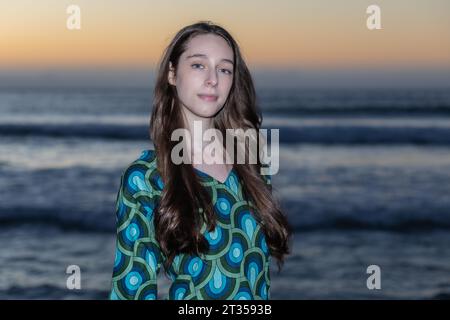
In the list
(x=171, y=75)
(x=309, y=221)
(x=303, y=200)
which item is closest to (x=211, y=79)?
(x=171, y=75)

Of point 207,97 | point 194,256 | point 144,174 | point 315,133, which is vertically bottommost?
point 315,133

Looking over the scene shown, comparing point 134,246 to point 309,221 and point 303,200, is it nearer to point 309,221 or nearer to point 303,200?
point 309,221

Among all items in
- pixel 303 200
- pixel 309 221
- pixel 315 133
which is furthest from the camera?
pixel 315 133

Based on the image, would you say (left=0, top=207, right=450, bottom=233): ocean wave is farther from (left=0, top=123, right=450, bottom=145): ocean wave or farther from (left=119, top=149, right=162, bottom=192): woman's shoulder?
(left=0, top=123, right=450, bottom=145): ocean wave

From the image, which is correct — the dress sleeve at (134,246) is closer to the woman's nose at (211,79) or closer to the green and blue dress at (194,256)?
the green and blue dress at (194,256)

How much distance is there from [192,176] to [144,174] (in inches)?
7.0

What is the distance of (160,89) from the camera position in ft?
8.18

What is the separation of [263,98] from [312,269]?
24816 millimetres

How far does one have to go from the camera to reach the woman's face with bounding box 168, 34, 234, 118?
2389 millimetres

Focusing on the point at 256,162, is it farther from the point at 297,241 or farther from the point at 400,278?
the point at 297,241

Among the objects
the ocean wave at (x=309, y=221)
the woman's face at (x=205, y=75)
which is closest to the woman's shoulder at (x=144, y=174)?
the woman's face at (x=205, y=75)

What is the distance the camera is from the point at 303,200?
38.7 ft
